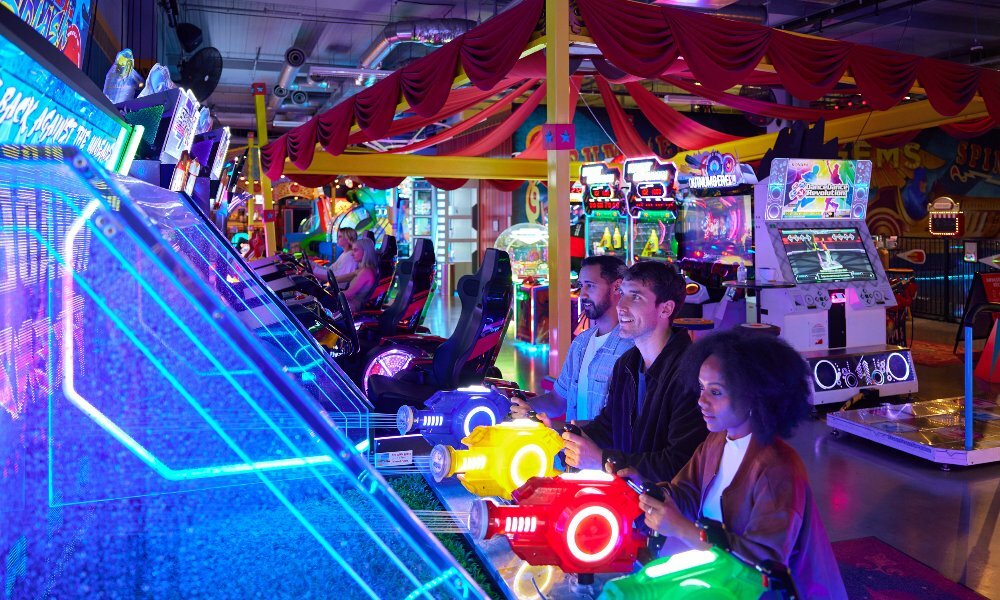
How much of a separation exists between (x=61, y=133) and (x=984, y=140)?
1883 cm

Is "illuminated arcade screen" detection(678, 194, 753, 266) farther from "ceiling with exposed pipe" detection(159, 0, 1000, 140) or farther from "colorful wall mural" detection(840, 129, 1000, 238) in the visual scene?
"colorful wall mural" detection(840, 129, 1000, 238)

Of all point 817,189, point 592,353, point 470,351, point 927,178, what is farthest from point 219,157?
point 927,178

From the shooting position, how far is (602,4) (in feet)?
17.6

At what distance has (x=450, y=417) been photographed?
9.34 feet

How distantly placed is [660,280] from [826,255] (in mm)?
4441

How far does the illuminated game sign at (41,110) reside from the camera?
1295mm

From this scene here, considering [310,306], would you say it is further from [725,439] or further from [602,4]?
[725,439]

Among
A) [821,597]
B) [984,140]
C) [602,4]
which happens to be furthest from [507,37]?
[984,140]

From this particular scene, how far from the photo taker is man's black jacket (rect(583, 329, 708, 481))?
7.49 ft

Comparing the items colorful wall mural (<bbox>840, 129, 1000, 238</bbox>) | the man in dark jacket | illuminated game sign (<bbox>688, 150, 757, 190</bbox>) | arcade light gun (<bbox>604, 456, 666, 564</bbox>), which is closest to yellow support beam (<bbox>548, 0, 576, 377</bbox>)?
illuminated game sign (<bbox>688, 150, 757, 190</bbox>)

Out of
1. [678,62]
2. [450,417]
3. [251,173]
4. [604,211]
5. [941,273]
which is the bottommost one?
[450,417]

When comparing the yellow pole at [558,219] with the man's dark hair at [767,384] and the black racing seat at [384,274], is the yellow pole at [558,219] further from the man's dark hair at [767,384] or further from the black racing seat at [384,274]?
the man's dark hair at [767,384]

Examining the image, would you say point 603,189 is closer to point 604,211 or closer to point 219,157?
point 604,211

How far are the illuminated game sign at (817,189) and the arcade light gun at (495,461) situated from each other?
4.66 m
